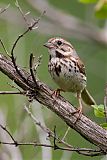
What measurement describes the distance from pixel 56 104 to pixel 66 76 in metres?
0.60

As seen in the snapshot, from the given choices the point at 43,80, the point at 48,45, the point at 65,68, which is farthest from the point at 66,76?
the point at 43,80

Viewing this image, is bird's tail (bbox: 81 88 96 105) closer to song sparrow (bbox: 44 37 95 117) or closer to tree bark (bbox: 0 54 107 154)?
song sparrow (bbox: 44 37 95 117)

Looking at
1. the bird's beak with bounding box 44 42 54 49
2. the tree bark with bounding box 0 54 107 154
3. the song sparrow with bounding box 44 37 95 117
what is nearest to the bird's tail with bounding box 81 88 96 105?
the song sparrow with bounding box 44 37 95 117

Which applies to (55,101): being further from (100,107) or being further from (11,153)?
(11,153)

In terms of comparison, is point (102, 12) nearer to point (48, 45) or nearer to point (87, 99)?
point (48, 45)

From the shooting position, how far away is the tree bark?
4.65 meters

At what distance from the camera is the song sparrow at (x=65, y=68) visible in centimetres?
536

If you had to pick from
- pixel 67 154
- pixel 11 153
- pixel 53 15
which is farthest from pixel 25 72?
pixel 53 15

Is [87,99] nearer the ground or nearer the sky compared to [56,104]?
nearer the sky

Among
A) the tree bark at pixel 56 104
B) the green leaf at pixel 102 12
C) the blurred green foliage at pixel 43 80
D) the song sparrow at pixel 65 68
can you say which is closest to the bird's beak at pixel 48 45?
the song sparrow at pixel 65 68

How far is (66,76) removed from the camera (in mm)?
5367

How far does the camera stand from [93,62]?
28.6ft

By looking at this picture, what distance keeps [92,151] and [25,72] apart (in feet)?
2.15

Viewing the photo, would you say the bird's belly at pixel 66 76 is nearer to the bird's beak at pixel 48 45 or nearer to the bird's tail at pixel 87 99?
the bird's beak at pixel 48 45
